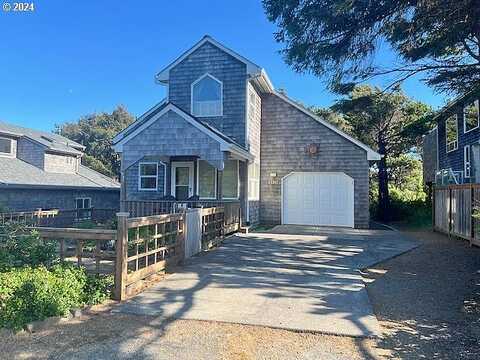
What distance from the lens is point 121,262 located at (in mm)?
5695

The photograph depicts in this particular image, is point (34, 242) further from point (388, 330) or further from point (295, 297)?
point (388, 330)

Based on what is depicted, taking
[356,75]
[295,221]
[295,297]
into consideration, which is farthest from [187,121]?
[295,297]

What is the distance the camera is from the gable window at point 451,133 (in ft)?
64.9

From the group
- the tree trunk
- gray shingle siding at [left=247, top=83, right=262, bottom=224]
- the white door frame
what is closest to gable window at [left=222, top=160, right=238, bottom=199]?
gray shingle siding at [left=247, top=83, right=262, bottom=224]

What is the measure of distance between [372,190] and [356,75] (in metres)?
17.0

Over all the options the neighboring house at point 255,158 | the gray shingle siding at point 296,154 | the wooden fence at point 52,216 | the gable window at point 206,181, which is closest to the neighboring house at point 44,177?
the wooden fence at point 52,216

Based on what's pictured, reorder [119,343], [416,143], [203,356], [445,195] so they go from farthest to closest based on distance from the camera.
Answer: [416,143] < [445,195] < [119,343] < [203,356]

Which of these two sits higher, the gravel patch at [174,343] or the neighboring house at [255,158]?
the neighboring house at [255,158]

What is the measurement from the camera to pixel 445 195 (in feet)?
46.2

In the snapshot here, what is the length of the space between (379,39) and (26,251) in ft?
33.0

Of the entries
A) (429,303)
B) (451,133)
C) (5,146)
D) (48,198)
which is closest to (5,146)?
(5,146)

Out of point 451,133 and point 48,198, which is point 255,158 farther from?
point 451,133

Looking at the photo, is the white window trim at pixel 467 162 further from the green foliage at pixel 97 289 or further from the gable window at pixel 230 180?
the green foliage at pixel 97 289

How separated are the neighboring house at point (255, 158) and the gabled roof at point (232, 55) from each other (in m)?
0.04
